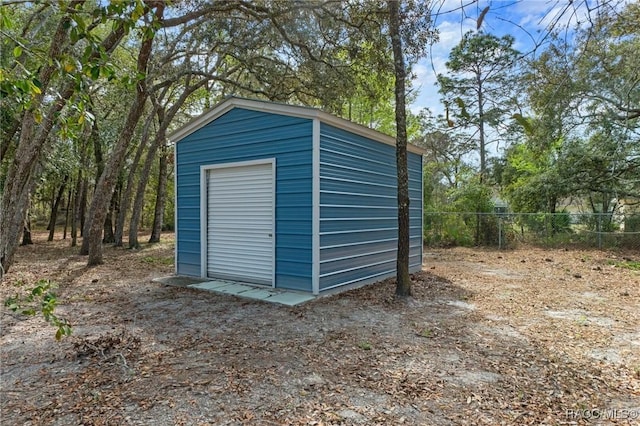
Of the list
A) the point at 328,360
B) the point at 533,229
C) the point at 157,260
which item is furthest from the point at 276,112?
the point at 533,229

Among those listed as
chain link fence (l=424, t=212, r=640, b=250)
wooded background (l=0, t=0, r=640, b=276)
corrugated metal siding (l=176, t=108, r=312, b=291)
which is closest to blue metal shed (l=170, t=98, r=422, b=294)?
corrugated metal siding (l=176, t=108, r=312, b=291)

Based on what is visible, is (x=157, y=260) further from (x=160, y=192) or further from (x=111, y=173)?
(x=160, y=192)

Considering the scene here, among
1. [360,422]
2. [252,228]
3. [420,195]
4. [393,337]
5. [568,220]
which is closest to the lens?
[360,422]

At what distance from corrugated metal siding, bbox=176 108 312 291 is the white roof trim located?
81 mm

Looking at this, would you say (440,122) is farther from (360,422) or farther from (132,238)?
(360,422)

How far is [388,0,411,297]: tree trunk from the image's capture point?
4949 millimetres

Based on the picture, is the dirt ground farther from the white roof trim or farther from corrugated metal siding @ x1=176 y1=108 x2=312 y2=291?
the white roof trim

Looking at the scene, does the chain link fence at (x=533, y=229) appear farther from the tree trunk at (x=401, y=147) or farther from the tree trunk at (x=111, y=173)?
the tree trunk at (x=111, y=173)

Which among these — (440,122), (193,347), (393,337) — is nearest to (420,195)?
(393,337)

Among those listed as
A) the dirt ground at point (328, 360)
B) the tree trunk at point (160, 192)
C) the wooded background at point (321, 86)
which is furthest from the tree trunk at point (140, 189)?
the dirt ground at point (328, 360)

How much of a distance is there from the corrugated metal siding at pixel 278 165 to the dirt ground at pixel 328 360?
817 mm

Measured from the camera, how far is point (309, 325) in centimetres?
391

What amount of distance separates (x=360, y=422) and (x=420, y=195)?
6018 millimetres

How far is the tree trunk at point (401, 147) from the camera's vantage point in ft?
16.2
